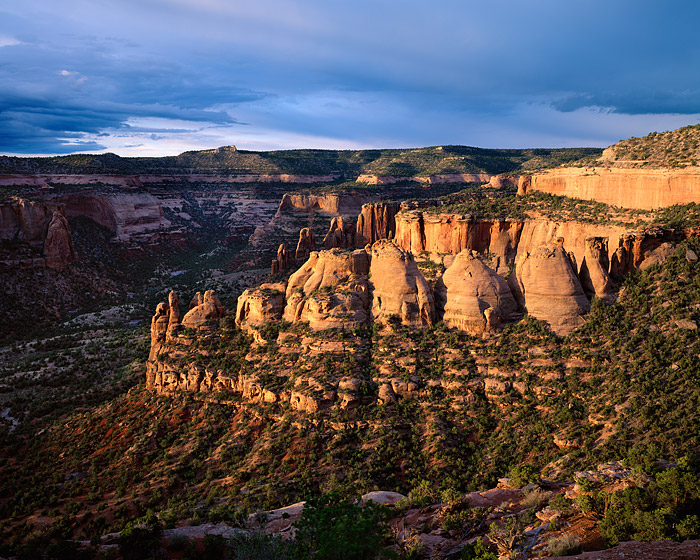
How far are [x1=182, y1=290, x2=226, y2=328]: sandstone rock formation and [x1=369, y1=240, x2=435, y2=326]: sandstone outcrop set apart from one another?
47.5 feet

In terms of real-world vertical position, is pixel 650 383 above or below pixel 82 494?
above

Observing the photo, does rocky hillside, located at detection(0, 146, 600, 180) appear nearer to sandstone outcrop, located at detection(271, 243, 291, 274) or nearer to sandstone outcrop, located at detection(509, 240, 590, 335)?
sandstone outcrop, located at detection(271, 243, 291, 274)

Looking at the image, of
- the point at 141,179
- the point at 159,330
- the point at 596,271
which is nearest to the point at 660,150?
the point at 596,271

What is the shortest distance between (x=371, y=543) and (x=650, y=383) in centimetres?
2026

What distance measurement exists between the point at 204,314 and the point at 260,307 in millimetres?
5690

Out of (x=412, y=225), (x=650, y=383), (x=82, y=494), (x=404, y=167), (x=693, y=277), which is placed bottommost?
(x=82, y=494)

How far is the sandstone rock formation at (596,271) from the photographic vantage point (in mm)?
33156

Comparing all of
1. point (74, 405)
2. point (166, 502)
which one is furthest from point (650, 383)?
point (74, 405)

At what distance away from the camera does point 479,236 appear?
1657 inches

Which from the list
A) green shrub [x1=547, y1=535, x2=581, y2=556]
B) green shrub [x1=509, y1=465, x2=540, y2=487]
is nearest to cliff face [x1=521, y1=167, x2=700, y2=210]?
green shrub [x1=509, y1=465, x2=540, y2=487]

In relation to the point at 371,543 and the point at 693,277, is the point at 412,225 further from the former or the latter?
the point at 371,543

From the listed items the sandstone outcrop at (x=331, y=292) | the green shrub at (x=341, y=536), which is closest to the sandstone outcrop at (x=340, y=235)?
the sandstone outcrop at (x=331, y=292)

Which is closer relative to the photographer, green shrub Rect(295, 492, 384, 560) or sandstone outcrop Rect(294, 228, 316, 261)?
green shrub Rect(295, 492, 384, 560)

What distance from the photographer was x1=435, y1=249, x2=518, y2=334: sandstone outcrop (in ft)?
110
